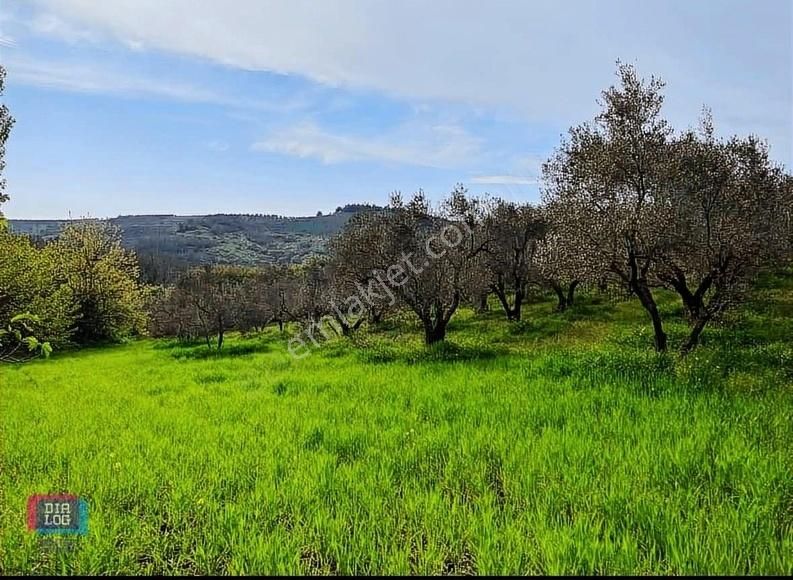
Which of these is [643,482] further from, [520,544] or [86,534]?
[86,534]

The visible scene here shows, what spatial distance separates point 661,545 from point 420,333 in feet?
74.3

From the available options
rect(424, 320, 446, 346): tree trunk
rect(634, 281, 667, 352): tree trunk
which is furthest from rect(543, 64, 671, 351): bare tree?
rect(424, 320, 446, 346): tree trunk

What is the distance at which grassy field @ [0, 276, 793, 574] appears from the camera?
15.0 ft

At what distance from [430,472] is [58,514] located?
4.43 meters

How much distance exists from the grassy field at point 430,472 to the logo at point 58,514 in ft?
0.46

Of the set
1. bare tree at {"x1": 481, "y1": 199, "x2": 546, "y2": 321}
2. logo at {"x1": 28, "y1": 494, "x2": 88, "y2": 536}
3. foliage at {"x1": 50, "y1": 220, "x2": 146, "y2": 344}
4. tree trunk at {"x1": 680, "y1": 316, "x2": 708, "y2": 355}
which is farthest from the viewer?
foliage at {"x1": 50, "y1": 220, "x2": 146, "y2": 344}

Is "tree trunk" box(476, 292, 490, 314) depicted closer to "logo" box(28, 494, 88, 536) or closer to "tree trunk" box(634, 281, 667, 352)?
"tree trunk" box(634, 281, 667, 352)

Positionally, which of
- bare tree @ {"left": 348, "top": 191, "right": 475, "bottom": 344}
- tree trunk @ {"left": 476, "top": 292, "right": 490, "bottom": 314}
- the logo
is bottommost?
the logo

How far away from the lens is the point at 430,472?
260 inches

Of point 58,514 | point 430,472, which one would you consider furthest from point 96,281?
point 430,472

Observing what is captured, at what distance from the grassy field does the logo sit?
0.14 metres

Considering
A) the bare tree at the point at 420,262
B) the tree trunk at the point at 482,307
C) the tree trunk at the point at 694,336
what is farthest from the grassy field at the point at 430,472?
the tree trunk at the point at 482,307

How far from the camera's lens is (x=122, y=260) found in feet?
166

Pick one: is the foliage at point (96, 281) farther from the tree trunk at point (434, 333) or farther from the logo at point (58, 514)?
the logo at point (58, 514)
